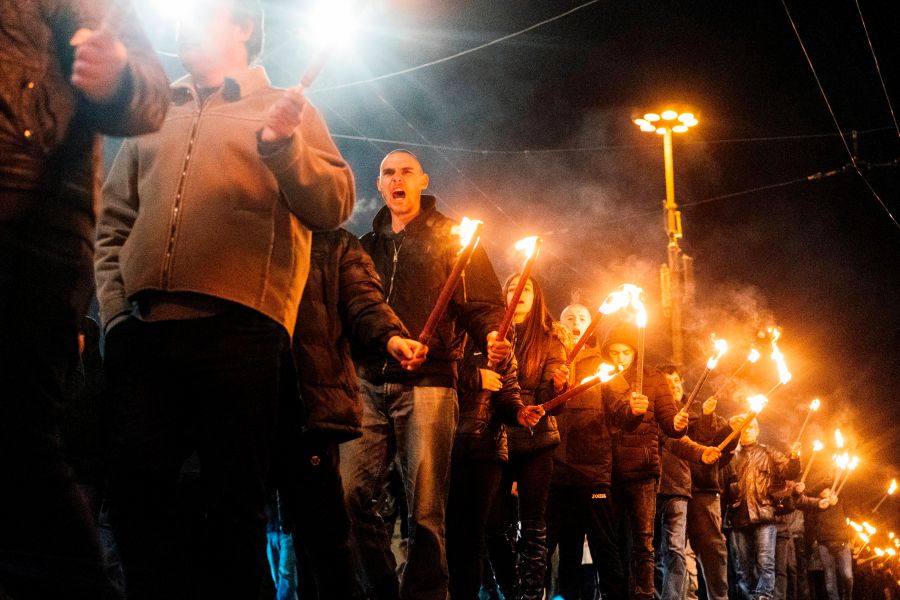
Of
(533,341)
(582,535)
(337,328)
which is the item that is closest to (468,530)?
(337,328)

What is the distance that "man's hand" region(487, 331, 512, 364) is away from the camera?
18.1ft

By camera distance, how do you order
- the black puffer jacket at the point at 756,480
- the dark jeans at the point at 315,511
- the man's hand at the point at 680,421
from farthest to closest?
the black puffer jacket at the point at 756,480, the man's hand at the point at 680,421, the dark jeans at the point at 315,511

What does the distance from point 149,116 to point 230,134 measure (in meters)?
0.74

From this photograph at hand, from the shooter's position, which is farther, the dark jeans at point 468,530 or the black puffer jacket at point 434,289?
the dark jeans at point 468,530

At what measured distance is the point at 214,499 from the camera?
3.19 meters

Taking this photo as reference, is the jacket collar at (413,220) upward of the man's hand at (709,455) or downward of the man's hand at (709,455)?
upward

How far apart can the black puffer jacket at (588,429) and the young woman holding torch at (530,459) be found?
2.41ft

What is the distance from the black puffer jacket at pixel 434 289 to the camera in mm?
5574

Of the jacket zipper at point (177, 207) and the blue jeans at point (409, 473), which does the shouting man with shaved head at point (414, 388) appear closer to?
the blue jeans at point (409, 473)

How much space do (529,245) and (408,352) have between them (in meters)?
1.93

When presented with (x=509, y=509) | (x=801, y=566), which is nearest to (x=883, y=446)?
(x=801, y=566)

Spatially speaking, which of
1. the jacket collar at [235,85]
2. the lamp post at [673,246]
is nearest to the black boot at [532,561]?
the jacket collar at [235,85]

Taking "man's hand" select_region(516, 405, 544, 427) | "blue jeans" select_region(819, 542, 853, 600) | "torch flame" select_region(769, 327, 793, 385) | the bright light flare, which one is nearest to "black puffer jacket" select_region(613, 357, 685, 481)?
"torch flame" select_region(769, 327, 793, 385)

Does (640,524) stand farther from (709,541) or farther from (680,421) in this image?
(709,541)
